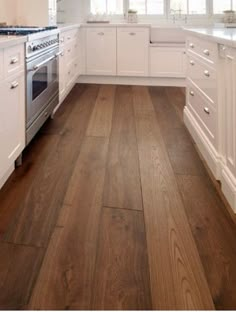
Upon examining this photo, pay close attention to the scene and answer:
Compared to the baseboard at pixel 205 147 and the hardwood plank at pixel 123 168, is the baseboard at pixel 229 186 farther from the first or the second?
the hardwood plank at pixel 123 168

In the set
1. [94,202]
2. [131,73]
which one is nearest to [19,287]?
[94,202]

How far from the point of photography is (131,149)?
285 cm

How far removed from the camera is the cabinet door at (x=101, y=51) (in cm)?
559

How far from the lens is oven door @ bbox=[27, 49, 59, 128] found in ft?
8.43

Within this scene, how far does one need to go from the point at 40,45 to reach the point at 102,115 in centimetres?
125

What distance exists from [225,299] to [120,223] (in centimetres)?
67

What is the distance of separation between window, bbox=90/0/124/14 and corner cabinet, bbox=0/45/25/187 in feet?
13.8

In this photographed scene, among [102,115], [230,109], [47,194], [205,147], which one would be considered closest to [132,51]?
[102,115]

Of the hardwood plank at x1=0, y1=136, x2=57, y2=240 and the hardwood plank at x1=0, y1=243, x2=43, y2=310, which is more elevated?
the hardwood plank at x1=0, y1=136, x2=57, y2=240

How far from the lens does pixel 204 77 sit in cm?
258

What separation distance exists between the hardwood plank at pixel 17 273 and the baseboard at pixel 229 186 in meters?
1.05

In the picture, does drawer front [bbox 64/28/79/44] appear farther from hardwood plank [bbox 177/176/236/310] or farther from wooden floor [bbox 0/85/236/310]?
hardwood plank [bbox 177/176/236/310]

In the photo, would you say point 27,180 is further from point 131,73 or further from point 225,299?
point 131,73

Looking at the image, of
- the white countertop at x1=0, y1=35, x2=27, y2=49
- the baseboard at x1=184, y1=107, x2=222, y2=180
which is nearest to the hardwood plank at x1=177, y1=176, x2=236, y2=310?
the baseboard at x1=184, y1=107, x2=222, y2=180
